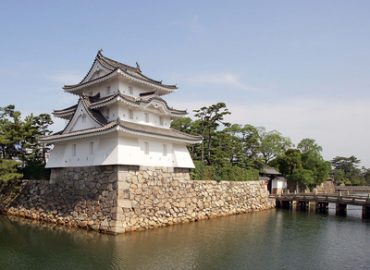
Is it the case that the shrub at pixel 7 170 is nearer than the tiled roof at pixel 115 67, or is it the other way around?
the tiled roof at pixel 115 67

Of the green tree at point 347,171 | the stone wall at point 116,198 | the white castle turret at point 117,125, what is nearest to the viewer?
the stone wall at point 116,198

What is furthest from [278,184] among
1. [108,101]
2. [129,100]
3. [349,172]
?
[349,172]

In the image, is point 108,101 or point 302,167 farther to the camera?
point 302,167

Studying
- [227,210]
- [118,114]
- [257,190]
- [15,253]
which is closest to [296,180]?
[257,190]

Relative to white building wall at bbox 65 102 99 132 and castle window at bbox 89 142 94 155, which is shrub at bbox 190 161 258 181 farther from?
white building wall at bbox 65 102 99 132

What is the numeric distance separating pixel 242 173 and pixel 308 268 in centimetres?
1735

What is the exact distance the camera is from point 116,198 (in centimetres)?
1739

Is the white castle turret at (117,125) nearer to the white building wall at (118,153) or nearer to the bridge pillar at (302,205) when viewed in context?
the white building wall at (118,153)

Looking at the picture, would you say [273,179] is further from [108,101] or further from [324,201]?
[108,101]

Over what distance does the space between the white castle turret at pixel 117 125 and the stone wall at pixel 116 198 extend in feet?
2.32

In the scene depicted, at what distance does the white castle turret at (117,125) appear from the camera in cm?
1841

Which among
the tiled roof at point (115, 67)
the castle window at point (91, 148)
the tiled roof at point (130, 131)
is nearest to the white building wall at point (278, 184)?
the tiled roof at point (130, 131)

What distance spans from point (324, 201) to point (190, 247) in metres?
18.7

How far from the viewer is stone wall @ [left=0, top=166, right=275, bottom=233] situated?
1773 cm
